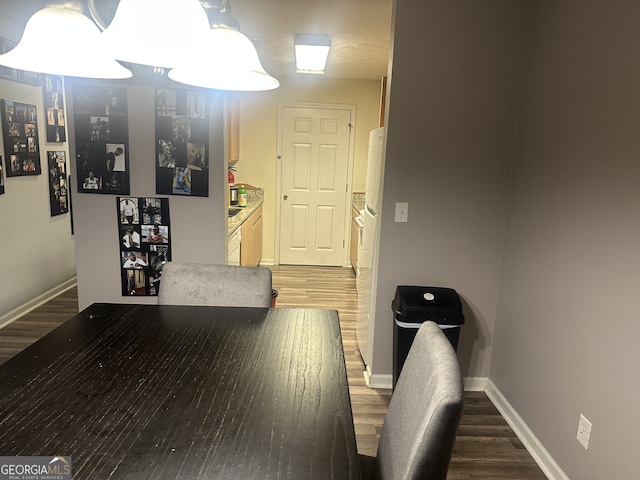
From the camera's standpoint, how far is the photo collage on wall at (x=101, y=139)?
271cm

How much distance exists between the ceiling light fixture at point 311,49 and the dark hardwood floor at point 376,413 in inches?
89.6

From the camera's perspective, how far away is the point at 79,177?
9.21 feet

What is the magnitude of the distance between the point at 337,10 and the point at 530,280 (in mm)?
2002

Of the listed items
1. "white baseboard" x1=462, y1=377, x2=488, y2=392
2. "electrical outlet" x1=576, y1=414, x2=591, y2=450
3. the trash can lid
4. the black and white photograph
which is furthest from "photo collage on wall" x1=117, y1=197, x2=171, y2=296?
"electrical outlet" x1=576, y1=414, x2=591, y2=450

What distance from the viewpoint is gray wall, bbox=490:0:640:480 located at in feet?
5.28

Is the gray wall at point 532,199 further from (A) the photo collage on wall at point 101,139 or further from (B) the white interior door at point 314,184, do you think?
(B) the white interior door at point 314,184

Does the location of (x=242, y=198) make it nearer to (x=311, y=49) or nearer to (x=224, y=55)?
(x=311, y=49)

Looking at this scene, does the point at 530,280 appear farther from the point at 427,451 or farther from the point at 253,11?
the point at 253,11

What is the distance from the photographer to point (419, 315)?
240cm

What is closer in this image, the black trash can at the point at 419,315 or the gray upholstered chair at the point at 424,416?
the gray upholstered chair at the point at 424,416

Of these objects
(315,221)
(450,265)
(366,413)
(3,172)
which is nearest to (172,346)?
(366,413)

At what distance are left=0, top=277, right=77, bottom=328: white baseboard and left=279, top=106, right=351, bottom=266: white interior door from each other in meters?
2.46

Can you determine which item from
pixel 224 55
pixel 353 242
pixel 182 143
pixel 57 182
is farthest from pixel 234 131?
pixel 224 55

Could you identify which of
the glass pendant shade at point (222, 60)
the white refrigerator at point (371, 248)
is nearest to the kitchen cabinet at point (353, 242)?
the white refrigerator at point (371, 248)
